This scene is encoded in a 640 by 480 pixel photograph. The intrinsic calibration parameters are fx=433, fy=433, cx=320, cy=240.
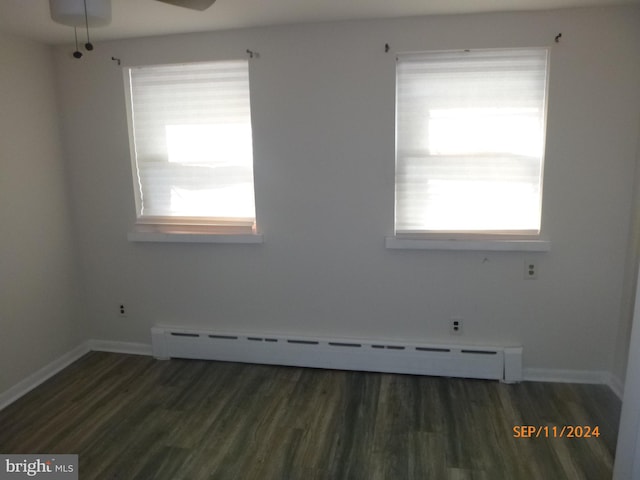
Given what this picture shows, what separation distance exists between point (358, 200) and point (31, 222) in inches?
87.8

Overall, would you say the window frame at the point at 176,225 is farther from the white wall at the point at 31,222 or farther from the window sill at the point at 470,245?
the window sill at the point at 470,245

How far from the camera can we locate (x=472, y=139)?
272cm

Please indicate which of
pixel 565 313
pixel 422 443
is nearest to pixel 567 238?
pixel 565 313

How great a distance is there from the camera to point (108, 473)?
2.15m

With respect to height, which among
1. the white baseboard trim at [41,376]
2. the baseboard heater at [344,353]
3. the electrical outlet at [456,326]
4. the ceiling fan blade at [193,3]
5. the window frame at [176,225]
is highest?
the ceiling fan blade at [193,3]

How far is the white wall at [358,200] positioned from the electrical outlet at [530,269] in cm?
4

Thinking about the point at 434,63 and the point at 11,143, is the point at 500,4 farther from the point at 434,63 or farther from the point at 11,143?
the point at 11,143

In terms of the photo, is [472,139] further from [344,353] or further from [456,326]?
[344,353]

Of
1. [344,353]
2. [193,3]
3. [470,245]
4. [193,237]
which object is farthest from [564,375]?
[193,3]

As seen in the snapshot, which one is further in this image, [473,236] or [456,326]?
[456,326]

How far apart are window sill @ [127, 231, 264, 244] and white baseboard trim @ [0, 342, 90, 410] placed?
3.35ft

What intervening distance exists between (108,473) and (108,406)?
66cm

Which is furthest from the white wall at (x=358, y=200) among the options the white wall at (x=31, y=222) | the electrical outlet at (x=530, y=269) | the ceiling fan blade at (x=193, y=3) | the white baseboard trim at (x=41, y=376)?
the ceiling fan blade at (x=193, y=3)

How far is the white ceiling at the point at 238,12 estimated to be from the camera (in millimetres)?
2367
